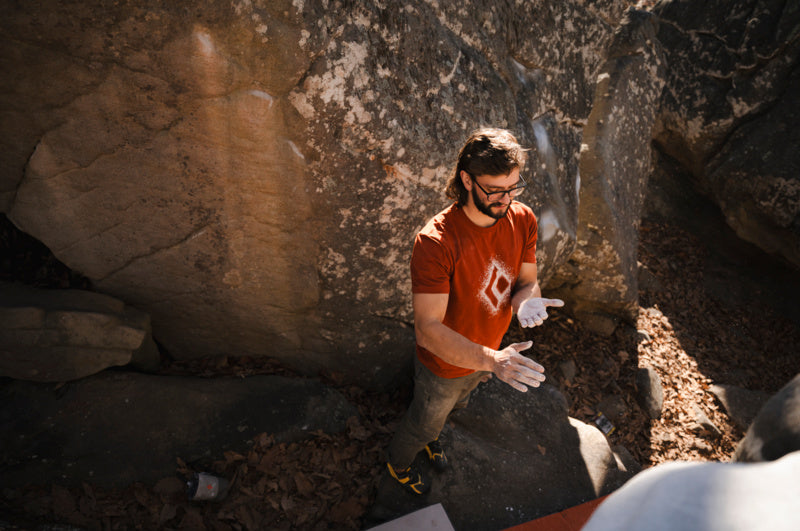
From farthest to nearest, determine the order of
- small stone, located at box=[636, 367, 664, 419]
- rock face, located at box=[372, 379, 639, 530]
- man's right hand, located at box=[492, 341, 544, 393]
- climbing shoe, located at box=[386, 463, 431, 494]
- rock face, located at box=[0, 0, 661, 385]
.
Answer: small stone, located at box=[636, 367, 664, 419]
rock face, located at box=[372, 379, 639, 530]
climbing shoe, located at box=[386, 463, 431, 494]
rock face, located at box=[0, 0, 661, 385]
man's right hand, located at box=[492, 341, 544, 393]

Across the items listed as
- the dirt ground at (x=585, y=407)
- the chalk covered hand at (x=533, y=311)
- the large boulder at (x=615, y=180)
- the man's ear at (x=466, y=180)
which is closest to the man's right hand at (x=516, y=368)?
the chalk covered hand at (x=533, y=311)

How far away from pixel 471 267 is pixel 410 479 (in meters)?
1.54

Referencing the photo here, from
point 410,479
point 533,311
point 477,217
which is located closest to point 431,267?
Result: point 477,217

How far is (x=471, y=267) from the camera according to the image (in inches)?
87.0

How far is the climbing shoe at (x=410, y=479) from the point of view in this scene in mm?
2840

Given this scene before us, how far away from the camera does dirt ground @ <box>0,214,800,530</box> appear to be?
258 centimetres

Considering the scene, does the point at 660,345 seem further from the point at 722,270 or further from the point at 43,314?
the point at 43,314

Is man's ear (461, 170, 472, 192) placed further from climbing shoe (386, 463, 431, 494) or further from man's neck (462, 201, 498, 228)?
climbing shoe (386, 463, 431, 494)

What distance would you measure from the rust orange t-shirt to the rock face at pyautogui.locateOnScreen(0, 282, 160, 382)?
80.2 inches

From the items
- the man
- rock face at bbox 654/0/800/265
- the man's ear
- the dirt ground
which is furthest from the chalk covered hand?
rock face at bbox 654/0/800/265

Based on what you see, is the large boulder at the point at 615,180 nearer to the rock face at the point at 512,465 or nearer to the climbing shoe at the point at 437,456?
the rock face at the point at 512,465

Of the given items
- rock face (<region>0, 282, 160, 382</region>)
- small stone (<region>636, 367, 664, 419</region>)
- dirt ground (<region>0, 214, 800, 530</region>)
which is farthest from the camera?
small stone (<region>636, 367, 664, 419</region>)

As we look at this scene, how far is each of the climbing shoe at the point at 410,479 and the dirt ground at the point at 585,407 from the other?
22cm

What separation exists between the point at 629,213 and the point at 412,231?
3.48m
